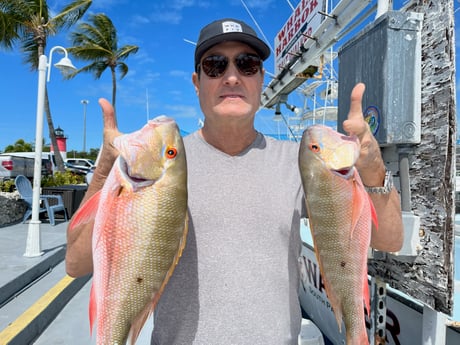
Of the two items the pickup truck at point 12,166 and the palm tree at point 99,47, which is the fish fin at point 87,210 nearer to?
the pickup truck at point 12,166

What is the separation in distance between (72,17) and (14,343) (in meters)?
19.4

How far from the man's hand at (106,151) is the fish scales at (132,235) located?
0.19ft

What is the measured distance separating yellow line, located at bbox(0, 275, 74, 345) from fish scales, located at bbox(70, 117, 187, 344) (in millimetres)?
2512

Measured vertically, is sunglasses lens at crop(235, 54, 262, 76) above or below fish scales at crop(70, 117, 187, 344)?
above

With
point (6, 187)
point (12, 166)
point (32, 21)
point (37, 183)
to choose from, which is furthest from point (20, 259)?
point (32, 21)

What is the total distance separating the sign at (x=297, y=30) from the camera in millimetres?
5352

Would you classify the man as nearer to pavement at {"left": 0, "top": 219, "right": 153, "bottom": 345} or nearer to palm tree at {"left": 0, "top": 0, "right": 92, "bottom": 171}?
pavement at {"left": 0, "top": 219, "right": 153, "bottom": 345}

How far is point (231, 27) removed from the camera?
1706 mm

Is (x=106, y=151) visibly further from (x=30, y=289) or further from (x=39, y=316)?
(x=30, y=289)

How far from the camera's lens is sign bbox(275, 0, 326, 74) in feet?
17.6

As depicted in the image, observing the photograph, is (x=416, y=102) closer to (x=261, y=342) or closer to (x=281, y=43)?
(x=261, y=342)

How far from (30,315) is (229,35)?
3.68 meters

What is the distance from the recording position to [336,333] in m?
3.89

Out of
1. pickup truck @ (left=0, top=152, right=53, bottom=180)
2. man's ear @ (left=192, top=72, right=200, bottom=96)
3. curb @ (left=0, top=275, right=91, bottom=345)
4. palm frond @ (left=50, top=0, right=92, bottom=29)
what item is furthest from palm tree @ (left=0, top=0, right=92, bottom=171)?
man's ear @ (left=192, top=72, right=200, bottom=96)
